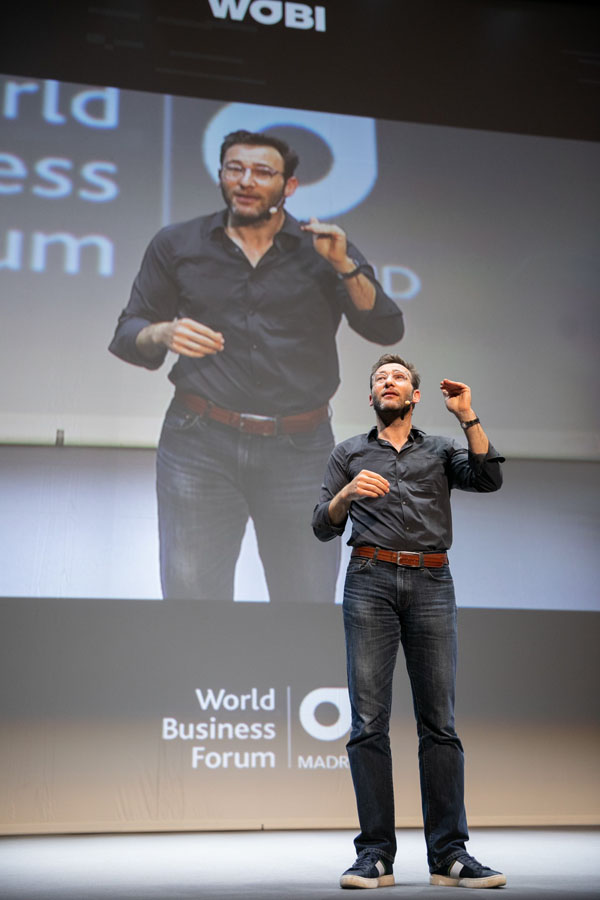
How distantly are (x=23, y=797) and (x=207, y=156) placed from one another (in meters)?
2.62

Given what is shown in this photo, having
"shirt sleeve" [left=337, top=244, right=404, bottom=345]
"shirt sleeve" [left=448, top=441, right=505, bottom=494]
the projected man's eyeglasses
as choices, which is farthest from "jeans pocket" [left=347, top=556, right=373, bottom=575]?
the projected man's eyeglasses

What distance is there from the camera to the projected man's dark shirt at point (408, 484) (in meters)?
2.23

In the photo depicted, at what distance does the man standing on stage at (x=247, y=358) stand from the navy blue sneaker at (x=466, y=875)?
5.21 ft

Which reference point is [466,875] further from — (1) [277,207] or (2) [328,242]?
(1) [277,207]

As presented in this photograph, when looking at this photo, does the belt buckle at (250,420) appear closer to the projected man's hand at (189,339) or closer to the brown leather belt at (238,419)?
the brown leather belt at (238,419)

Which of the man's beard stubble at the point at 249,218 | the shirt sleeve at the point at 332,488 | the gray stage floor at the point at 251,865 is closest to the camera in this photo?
the gray stage floor at the point at 251,865

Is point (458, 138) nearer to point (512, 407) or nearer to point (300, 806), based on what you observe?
point (512, 407)

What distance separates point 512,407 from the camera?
3.94m

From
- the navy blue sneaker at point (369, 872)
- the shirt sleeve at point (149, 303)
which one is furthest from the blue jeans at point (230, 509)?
the navy blue sneaker at point (369, 872)

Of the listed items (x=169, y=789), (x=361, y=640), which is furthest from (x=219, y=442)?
(x=361, y=640)

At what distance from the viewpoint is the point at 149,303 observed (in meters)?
3.74

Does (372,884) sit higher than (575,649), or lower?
lower

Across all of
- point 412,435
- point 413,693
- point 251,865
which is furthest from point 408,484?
point 251,865

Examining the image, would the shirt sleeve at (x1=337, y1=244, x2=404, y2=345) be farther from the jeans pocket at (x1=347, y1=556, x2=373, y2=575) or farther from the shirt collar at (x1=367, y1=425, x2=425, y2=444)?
the jeans pocket at (x1=347, y1=556, x2=373, y2=575)
